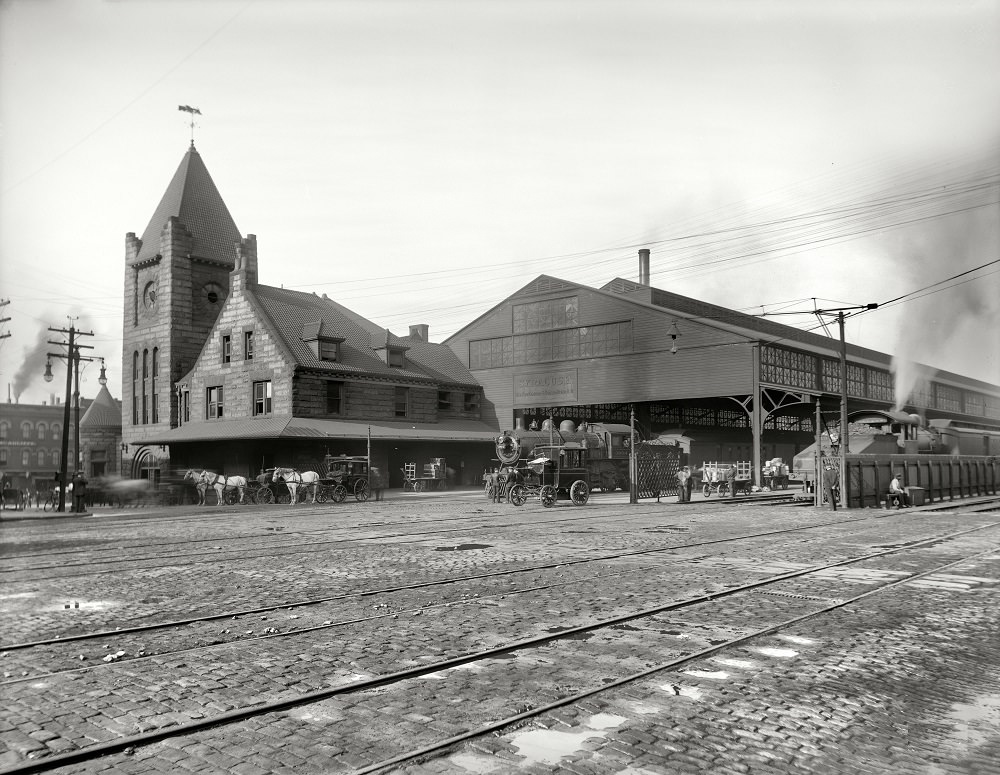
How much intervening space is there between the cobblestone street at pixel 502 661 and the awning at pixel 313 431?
2226 centimetres

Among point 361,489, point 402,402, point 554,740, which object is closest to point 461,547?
point 554,740

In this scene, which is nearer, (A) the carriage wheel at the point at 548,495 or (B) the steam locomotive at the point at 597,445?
(A) the carriage wheel at the point at 548,495

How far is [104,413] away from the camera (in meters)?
47.9

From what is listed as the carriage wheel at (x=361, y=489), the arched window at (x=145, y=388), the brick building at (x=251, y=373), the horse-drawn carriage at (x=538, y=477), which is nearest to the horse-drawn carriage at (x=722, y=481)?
the horse-drawn carriage at (x=538, y=477)

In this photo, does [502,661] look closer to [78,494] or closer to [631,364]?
[78,494]

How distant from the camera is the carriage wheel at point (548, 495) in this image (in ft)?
92.8

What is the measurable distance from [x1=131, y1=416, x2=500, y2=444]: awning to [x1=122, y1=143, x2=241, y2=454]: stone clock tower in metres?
3.47

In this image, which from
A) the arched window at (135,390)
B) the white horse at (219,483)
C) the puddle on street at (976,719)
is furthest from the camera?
the arched window at (135,390)

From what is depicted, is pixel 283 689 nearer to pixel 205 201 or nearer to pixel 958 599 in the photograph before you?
pixel 958 599

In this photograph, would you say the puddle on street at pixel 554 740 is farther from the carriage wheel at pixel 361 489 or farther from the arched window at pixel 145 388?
the arched window at pixel 145 388

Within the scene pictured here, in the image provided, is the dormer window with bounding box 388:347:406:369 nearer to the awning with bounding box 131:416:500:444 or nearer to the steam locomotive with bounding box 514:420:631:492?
the awning with bounding box 131:416:500:444

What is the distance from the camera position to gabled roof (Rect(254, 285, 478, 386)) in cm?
4091

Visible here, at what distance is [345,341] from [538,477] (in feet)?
60.3

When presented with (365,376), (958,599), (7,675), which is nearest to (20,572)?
(7,675)
